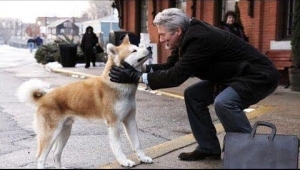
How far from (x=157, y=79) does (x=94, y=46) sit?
18.1 metres

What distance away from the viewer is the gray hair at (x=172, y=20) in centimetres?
468

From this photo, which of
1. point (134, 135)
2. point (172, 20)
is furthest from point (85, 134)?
point (172, 20)

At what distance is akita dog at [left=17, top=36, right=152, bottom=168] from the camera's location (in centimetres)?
480

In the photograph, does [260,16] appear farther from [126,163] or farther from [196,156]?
[126,163]

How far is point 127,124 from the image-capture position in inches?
201

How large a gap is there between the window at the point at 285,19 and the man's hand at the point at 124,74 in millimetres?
9797

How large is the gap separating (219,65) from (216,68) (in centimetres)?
4

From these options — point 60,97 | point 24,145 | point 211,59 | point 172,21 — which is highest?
point 172,21

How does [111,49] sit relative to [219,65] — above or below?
above

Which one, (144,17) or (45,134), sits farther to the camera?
(144,17)

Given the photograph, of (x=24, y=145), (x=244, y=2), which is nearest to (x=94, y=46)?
(x=244, y=2)

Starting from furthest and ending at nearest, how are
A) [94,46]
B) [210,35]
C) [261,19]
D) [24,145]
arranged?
[94,46] → [261,19] → [24,145] → [210,35]

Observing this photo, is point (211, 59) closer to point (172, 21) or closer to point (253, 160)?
point (172, 21)

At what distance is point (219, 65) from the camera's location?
4.81 m
